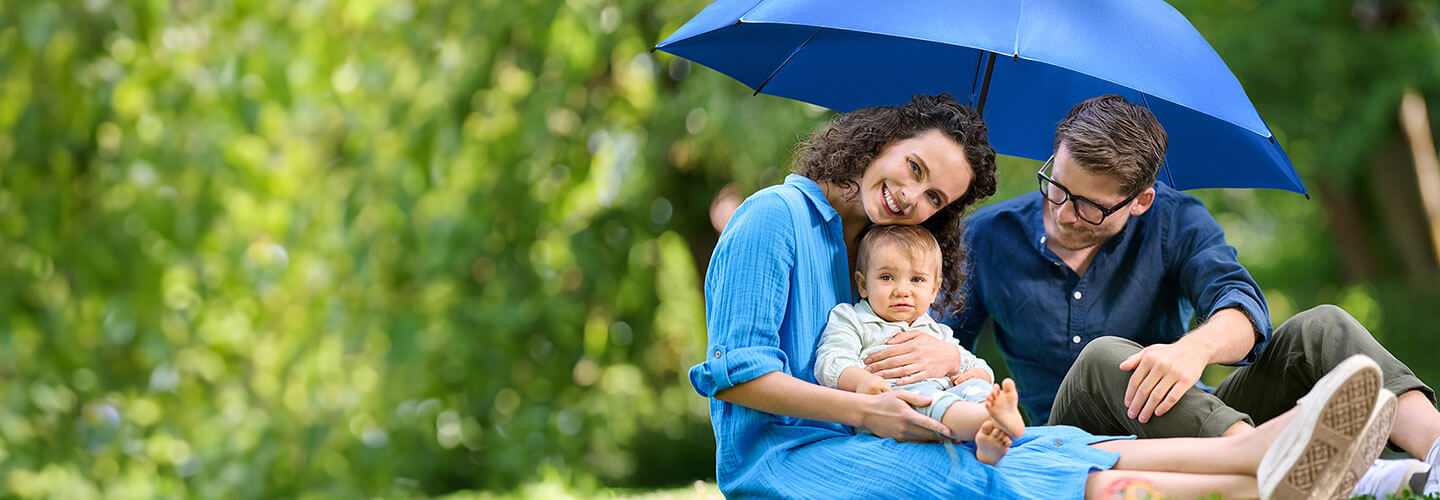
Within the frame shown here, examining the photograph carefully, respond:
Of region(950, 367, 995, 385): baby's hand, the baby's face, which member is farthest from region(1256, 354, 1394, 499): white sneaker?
the baby's face

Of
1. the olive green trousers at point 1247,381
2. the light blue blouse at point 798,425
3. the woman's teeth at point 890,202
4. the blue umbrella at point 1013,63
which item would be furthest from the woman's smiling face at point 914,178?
the olive green trousers at point 1247,381

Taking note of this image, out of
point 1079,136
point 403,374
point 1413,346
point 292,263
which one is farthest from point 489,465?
point 1413,346

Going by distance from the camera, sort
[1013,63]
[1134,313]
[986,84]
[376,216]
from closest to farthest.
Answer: [1134,313]
[986,84]
[1013,63]
[376,216]

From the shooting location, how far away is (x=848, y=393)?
2098mm

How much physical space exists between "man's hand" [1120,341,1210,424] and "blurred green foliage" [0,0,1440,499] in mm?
3294

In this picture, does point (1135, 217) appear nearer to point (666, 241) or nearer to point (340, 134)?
point (666, 241)

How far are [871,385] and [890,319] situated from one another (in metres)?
0.24

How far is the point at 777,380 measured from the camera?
211cm

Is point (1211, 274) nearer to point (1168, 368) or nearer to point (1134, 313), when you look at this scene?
point (1134, 313)

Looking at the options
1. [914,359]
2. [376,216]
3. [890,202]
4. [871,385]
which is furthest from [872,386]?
[376,216]

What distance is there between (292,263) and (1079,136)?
417 cm

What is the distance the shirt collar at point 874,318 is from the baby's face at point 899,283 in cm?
1

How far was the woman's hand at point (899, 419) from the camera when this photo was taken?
206 cm

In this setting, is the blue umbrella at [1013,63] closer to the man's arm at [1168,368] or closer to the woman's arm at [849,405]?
the man's arm at [1168,368]
